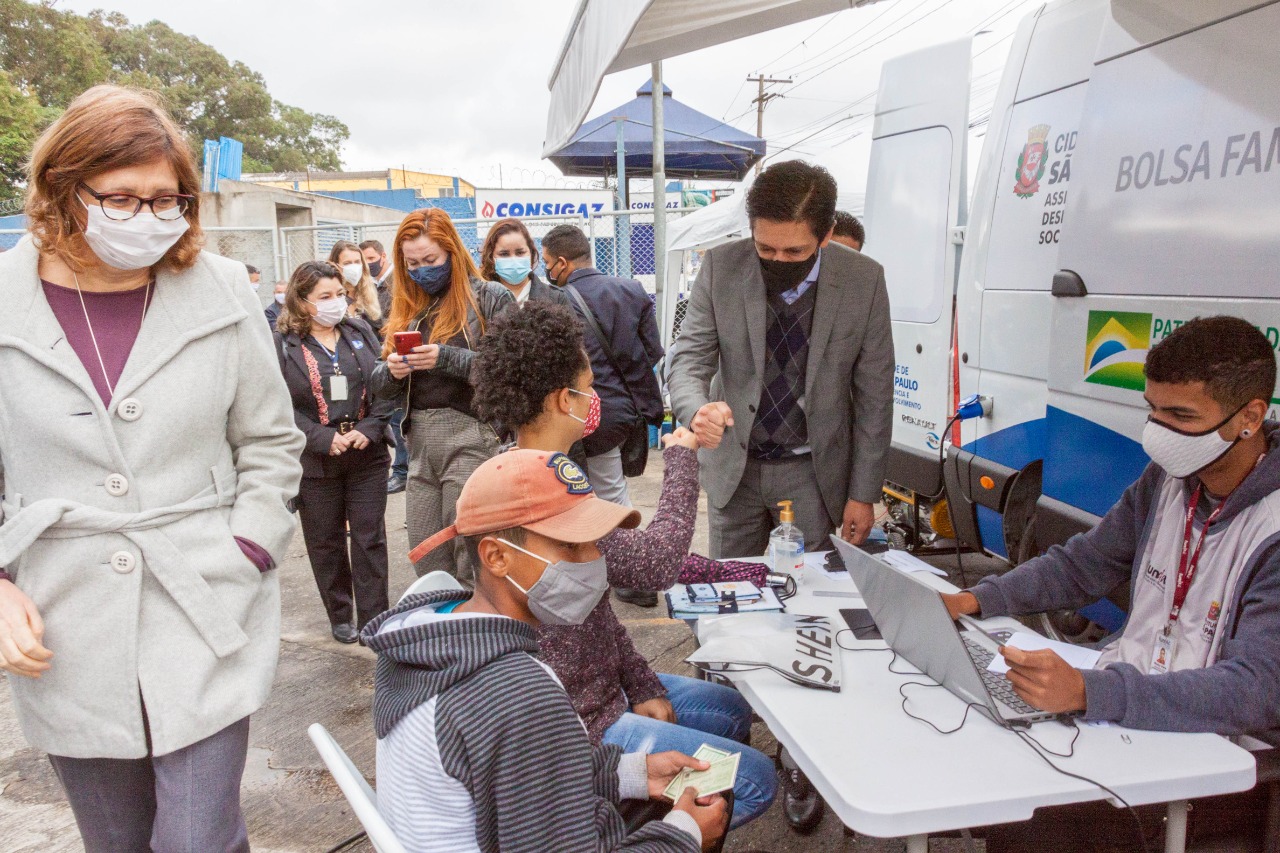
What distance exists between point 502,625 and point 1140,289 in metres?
2.33

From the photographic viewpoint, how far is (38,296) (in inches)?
64.1

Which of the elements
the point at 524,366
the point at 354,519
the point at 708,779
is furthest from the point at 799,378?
the point at 354,519

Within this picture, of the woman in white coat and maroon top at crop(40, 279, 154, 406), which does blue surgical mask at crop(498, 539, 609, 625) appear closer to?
the woman in white coat

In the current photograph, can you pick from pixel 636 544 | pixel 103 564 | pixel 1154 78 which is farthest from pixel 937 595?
pixel 1154 78

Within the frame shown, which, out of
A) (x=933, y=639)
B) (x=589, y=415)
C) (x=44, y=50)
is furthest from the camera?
(x=44, y=50)

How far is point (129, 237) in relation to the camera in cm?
164

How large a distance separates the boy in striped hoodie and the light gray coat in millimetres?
474

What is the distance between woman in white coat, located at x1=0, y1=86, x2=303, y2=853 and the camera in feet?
5.24

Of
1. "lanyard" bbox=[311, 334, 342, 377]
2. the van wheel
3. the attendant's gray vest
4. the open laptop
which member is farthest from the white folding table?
"lanyard" bbox=[311, 334, 342, 377]

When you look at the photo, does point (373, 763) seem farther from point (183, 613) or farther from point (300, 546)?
point (300, 546)

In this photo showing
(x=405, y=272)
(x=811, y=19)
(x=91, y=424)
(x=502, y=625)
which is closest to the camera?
(x=502, y=625)

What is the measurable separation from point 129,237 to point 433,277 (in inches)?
79.8

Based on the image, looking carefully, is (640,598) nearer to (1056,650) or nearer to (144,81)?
(1056,650)

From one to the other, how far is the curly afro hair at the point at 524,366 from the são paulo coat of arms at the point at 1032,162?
7.59 feet
